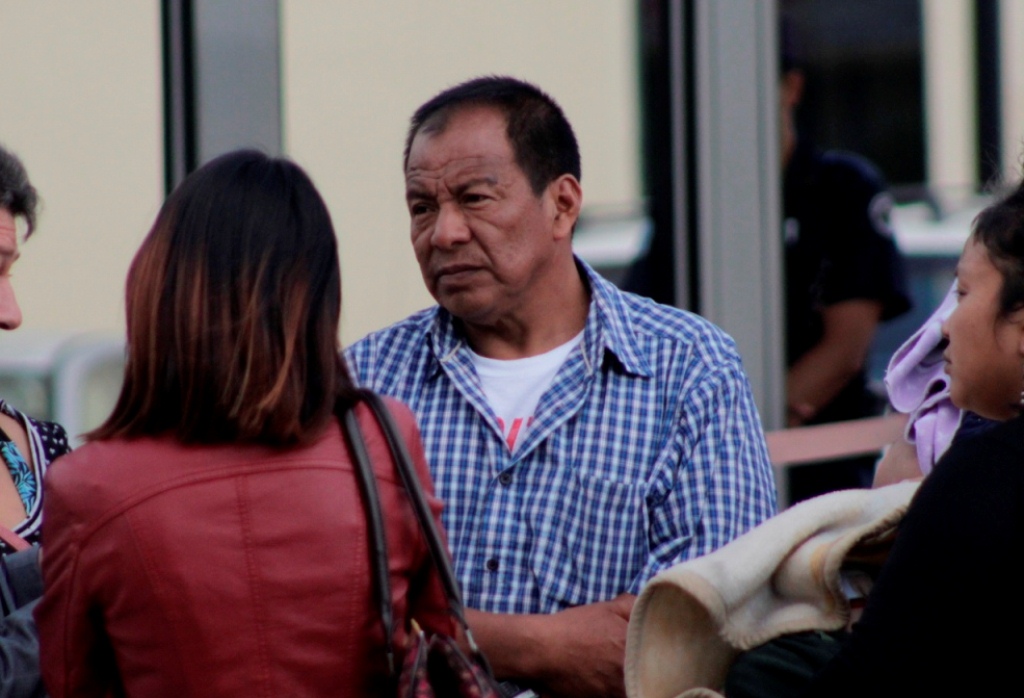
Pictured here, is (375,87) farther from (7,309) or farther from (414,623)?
(414,623)

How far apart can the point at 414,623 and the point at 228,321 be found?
464 mm

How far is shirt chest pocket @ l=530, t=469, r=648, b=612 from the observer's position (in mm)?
2404

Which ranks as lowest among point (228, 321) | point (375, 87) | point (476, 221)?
point (228, 321)

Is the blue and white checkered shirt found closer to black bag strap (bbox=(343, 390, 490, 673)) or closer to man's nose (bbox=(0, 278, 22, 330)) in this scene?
black bag strap (bbox=(343, 390, 490, 673))

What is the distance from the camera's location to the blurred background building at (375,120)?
3.17m

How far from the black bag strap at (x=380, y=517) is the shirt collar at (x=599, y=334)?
29.1 inches

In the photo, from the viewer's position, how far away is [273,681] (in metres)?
1.78

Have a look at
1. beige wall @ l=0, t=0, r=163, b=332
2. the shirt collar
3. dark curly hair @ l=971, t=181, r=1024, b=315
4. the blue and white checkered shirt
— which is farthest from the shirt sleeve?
beige wall @ l=0, t=0, r=163, b=332

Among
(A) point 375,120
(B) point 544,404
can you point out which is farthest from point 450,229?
(A) point 375,120

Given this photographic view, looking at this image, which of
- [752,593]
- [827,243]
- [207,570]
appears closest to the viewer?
[207,570]

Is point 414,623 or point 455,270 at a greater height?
point 455,270

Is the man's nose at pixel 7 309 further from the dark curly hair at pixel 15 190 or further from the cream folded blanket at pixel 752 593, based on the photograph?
the cream folded blanket at pixel 752 593

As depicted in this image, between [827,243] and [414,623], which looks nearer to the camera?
[414,623]

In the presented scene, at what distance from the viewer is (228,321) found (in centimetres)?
179
